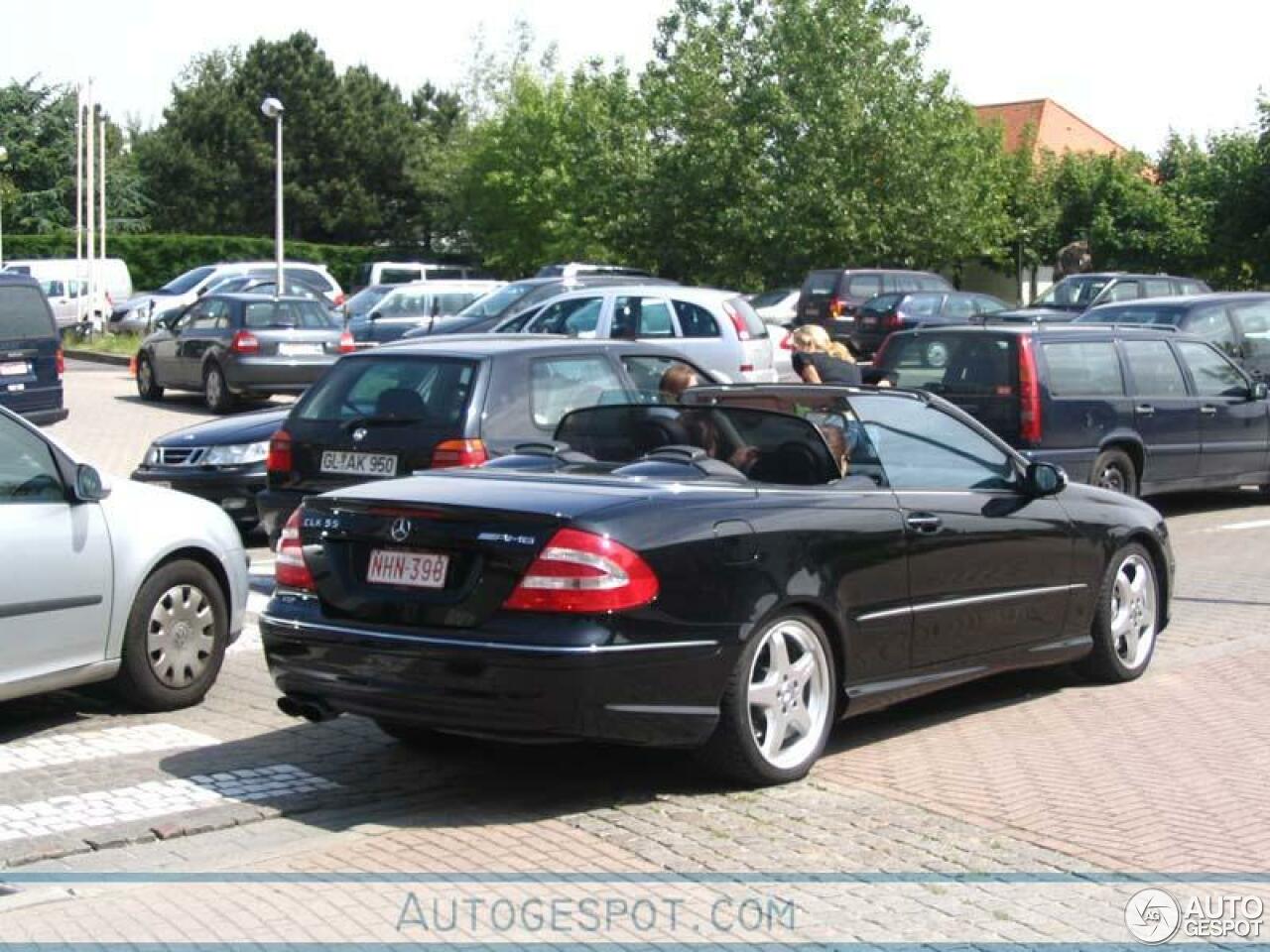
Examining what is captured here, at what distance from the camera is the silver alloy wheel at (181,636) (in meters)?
8.37

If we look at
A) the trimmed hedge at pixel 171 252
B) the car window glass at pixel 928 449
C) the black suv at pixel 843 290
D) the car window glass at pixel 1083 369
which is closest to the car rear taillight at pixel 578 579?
the car window glass at pixel 928 449

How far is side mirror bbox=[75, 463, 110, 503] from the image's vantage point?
26.0 ft

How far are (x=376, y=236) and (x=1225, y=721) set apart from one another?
2693 inches

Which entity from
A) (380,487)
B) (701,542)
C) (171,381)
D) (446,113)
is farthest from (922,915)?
(446,113)

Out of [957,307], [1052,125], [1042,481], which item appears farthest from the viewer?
[1052,125]

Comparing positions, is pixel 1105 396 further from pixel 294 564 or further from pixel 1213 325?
pixel 294 564

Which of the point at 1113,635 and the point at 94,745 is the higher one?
the point at 1113,635

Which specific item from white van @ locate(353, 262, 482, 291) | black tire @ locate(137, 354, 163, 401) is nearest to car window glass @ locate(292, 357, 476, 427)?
black tire @ locate(137, 354, 163, 401)

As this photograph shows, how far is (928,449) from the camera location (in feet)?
26.8

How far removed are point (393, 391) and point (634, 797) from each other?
489cm

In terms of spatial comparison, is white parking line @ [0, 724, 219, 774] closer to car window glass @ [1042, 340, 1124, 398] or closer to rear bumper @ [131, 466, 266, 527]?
rear bumper @ [131, 466, 266, 527]

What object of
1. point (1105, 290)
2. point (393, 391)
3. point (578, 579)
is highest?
point (1105, 290)

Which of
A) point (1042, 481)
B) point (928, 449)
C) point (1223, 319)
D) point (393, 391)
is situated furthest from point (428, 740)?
point (1223, 319)

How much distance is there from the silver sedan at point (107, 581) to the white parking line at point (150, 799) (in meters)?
0.90
